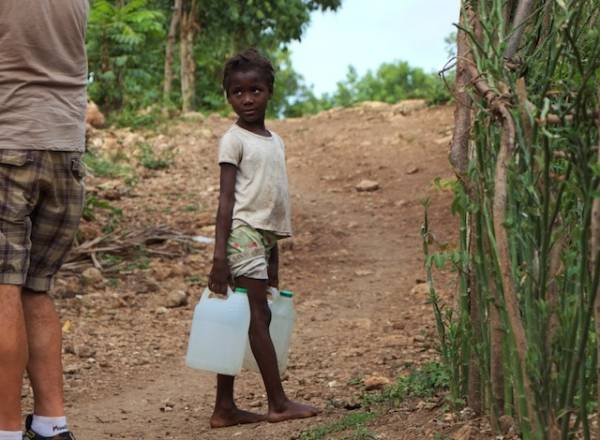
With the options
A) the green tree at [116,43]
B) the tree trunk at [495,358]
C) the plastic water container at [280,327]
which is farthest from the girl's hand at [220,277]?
the green tree at [116,43]

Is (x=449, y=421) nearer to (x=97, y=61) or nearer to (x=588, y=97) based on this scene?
(x=588, y=97)

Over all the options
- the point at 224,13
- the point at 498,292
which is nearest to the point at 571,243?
the point at 498,292

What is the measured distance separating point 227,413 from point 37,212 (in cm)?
111

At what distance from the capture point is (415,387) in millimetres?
3854

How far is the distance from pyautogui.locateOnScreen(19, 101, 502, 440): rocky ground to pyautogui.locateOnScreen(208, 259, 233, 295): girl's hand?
1.69 feet

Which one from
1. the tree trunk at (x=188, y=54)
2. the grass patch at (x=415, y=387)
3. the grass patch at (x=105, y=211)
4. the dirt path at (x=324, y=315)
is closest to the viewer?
the grass patch at (x=415, y=387)

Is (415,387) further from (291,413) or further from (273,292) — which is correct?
(273,292)

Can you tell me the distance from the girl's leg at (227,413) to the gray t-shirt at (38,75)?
1127 millimetres

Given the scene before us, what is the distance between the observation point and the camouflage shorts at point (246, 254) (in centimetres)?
391

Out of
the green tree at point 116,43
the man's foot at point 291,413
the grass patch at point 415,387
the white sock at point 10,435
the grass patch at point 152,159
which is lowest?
the man's foot at point 291,413

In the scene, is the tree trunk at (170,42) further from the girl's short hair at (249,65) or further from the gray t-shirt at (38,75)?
the gray t-shirt at (38,75)

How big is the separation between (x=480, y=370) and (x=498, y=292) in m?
0.46

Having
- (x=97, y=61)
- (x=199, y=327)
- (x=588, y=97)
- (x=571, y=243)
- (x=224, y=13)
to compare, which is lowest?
(x=199, y=327)

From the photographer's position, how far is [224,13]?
18.1 metres
